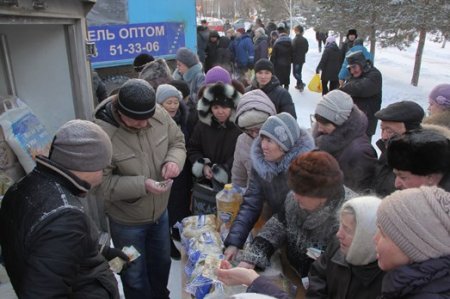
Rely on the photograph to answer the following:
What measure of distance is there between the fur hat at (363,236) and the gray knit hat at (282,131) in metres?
0.93

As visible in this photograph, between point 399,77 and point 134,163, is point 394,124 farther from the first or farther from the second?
point 399,77

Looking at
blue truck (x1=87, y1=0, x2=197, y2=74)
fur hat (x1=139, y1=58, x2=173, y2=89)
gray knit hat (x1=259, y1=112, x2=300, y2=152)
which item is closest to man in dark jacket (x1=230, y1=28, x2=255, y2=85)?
blue truck (x1=87, y1=0, x2=197, y2=74)

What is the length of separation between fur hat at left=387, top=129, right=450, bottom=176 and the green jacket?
4.92 ft

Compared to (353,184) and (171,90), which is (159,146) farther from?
(353,184)

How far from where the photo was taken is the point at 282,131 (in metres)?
2.58

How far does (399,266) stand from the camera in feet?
4.41

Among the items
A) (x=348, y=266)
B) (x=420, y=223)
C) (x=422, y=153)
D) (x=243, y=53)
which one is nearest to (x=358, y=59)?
(x=422, y=153)

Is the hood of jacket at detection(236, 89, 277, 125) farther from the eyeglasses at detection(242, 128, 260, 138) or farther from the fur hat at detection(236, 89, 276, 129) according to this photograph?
the eyeglasses at detection(242, 128, 260, 138)

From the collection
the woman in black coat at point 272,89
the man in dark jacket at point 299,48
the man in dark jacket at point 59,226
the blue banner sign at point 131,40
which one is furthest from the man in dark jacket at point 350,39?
the man in dark jacket at point 59,226

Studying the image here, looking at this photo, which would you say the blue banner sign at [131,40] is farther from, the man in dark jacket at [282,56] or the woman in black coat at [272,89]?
the man in dark jacket at [282,56]

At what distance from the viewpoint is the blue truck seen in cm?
696

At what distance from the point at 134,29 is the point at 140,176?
539cm

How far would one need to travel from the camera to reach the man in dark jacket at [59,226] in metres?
1.49

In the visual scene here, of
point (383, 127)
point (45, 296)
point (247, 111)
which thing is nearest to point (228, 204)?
point (247, 111)
